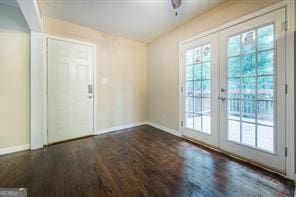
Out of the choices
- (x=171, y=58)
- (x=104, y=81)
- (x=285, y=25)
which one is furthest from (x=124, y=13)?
(x=285, y=25)

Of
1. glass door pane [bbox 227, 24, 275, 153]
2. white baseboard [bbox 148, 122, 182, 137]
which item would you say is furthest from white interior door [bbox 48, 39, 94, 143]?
glass door pane [bbox 227, 24, 275, 153]

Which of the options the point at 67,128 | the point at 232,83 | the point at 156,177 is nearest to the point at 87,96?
the point at 67,128

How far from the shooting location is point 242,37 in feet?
7.88

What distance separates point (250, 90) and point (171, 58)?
201 centimetres

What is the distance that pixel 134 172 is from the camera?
6.89 ft

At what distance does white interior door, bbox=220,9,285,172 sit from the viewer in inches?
79.1

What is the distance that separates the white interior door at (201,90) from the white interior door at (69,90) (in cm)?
216

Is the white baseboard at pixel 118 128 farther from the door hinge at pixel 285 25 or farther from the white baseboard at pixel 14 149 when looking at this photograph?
the door hinge at pixel 285 25

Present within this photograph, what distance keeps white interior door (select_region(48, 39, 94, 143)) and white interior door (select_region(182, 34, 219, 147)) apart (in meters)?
2.16

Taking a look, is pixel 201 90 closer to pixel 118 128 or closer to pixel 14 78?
pixel 118 128

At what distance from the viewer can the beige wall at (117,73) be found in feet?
11.6

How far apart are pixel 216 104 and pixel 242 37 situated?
112 cm

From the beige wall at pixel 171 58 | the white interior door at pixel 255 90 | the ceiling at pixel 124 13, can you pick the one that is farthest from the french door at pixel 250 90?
the ceiling at pixel 124 13

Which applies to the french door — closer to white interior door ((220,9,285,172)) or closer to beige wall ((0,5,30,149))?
white interior door ((220,9,285,172))
